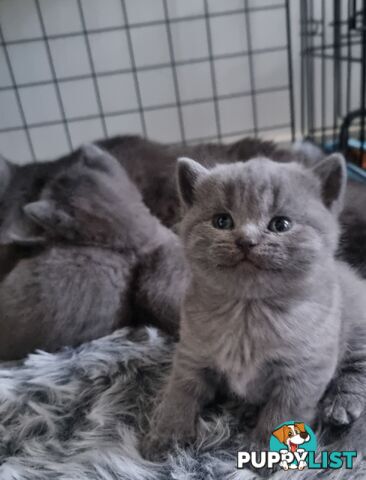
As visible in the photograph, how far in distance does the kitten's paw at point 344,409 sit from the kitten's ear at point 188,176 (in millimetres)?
393

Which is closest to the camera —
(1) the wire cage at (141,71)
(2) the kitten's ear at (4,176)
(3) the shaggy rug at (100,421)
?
(3) the shaggy rug at (100,421)

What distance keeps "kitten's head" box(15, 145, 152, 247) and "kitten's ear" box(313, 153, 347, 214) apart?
0.52 metres

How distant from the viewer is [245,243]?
585 millimetres

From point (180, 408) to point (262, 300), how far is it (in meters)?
0.22

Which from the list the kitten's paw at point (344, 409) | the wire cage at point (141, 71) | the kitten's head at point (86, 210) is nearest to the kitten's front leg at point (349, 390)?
the kitten's paw at point (344, 409)

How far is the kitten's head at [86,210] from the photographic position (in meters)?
1.05

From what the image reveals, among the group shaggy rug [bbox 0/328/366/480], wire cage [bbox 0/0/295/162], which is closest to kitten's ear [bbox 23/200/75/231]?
shaggy rug [bbox 0/328/366/480]

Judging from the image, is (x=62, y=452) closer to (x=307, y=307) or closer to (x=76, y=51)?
(x=307, y=307)

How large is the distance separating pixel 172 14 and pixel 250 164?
1328 millimetres

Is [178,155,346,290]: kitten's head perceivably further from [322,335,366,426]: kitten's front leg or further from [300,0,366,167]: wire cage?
[300,0,366,167]: wire cage

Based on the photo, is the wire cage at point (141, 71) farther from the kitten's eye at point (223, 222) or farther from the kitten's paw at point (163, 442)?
the kitten's paw at point (163, 442)

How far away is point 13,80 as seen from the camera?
1.78 metres

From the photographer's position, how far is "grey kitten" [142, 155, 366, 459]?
612 millimetres

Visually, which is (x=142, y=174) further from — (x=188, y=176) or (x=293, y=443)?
(x=293, y=443)
